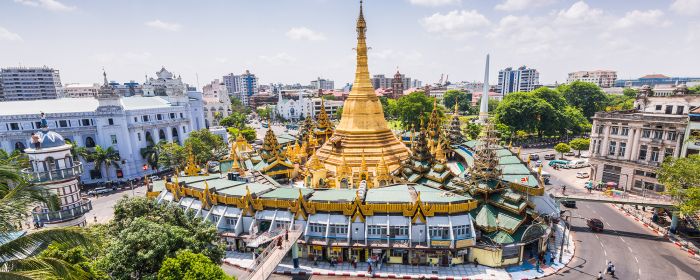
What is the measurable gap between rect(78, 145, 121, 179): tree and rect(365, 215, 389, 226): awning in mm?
49568

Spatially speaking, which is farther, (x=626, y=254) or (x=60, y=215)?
(x=626, y=254)

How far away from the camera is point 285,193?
32906 millimetres

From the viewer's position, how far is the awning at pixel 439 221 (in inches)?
1141

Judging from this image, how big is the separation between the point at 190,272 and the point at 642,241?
1650 inches

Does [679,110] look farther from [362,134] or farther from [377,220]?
[377,220]

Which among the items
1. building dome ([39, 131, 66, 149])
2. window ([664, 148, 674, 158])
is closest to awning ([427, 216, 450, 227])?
building dome ([39, 131, 66, 149])

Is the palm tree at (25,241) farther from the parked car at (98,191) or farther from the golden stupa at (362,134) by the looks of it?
the parked car at (98,191)

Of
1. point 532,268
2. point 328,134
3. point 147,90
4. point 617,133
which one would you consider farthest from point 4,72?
point 617,133

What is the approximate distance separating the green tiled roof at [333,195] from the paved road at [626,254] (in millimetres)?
18563

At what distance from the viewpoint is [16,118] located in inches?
2147

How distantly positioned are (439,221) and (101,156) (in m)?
55.7

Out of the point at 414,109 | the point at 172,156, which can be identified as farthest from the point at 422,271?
the point at 414,109

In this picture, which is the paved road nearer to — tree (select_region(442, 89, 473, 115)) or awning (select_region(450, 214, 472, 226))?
awning (select_region(450, 214, 472, 226))

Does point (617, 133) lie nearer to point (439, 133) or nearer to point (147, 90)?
point (439, 133)
